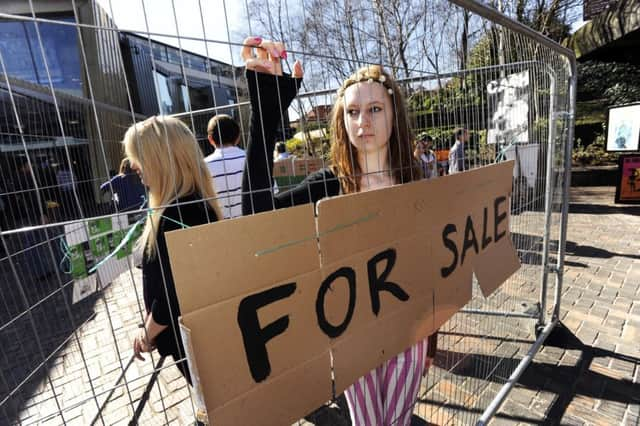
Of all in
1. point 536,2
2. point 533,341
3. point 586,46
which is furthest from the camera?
point 536,2

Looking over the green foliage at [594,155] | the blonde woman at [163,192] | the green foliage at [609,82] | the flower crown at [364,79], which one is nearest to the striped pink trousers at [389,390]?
the blonde woman at [163,192]

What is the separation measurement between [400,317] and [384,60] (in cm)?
96

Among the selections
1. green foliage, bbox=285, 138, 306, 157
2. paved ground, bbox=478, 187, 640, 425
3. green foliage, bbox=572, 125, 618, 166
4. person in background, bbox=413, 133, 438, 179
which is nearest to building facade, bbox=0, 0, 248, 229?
green foliage, bbox=285, 138, 306, 157

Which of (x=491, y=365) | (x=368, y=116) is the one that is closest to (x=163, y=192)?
(x=368, y=116)

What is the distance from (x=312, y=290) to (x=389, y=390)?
777 mm

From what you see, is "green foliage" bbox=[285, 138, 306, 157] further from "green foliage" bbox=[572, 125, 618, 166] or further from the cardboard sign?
"green foliage" bbox=[572, 125, 618, 166]

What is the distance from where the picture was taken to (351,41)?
115 centimetres

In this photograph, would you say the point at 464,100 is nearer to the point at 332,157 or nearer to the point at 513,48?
the point at 513,48

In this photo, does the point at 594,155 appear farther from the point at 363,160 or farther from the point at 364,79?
the point at 364,79

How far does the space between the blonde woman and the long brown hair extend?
0.55 metres

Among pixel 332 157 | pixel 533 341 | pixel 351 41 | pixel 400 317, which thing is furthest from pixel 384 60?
pixel 533 341

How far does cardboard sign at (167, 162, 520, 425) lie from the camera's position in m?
0.78

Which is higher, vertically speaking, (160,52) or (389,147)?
(160,52)

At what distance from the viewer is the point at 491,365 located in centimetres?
258
